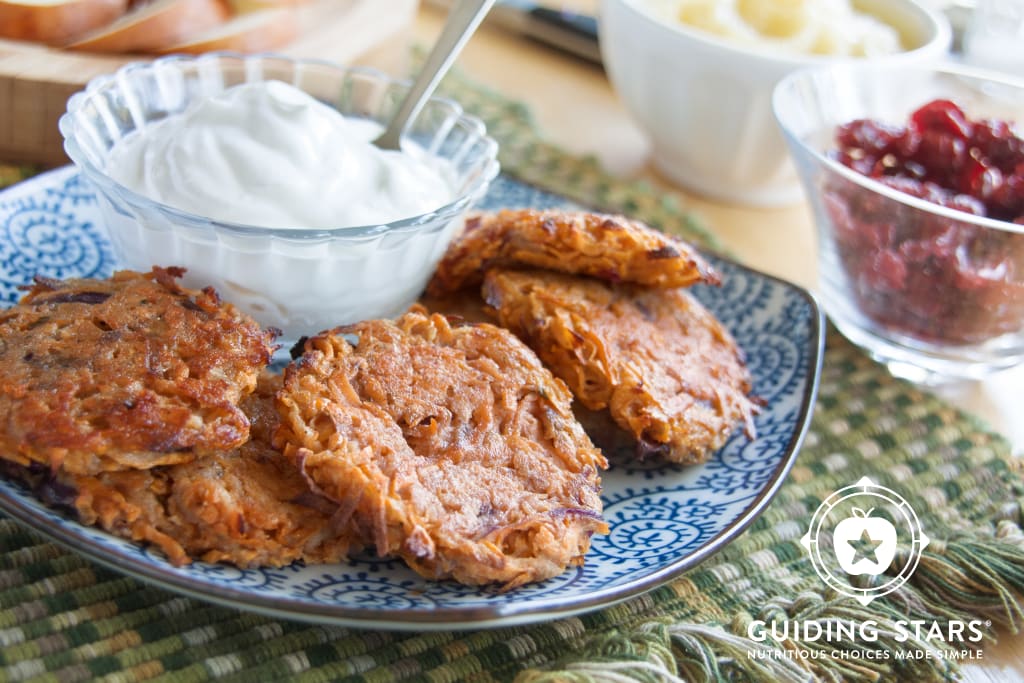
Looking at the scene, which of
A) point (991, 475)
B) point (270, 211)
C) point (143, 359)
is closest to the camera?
point (143, 359)

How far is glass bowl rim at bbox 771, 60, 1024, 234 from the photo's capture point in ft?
9.73

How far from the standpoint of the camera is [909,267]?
3.14 meters

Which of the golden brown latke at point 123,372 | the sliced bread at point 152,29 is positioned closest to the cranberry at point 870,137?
the golden brown latke at point 123,372

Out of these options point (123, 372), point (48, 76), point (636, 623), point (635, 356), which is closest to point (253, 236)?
point (123, 372)

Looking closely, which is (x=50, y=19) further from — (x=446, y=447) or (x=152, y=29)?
(x=446, y=447)

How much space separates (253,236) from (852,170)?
2087mm

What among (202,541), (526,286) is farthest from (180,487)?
(526,286)

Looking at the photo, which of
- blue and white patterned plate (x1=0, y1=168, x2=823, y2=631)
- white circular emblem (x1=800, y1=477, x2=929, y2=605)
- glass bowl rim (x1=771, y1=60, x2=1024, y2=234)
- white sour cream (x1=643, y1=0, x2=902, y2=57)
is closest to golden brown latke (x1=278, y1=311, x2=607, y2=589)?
blue and white patterned plate (x1=0, y1=168, x2=823, y2=631)

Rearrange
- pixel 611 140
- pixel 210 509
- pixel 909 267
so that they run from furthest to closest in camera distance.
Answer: pixel 611 140 < pixel 909 267 < pixel 210 509

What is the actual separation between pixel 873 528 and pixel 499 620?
1.23 meters

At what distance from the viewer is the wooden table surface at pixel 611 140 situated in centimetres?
349

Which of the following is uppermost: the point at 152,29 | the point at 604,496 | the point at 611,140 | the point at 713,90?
the point at 152,29

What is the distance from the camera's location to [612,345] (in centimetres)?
262

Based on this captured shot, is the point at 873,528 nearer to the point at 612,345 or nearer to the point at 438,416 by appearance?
the point at 612,345
